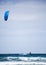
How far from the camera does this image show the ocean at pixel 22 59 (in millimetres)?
1924

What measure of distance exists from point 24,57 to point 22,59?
A: 0.05 m

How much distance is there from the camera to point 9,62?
1972mm

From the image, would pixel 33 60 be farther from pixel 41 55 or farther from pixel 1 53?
pixel 1 53

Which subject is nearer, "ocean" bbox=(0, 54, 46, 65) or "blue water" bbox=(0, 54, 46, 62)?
"ocean" bbox=(0, 54, 46, 65)

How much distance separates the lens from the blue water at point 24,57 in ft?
6.83

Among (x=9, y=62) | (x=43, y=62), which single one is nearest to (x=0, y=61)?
(x=9, y=62)

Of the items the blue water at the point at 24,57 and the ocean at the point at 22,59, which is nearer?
the ocean at the point at 22,59

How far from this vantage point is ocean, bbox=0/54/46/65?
192 centimetres

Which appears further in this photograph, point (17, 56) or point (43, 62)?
point (17, 56)

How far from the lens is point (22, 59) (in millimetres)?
2098

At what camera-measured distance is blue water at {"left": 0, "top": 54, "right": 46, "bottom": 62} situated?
6.83 ft

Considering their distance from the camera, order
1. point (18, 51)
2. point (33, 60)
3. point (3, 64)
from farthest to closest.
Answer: point (18, 51), point (33, 60), point (3, 64)

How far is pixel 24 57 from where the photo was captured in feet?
7.03

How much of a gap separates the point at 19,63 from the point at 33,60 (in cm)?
22
